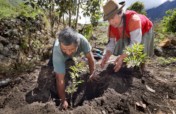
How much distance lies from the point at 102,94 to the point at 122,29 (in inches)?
33.0

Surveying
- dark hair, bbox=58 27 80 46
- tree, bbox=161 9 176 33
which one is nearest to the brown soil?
dark hair, bbox=58 27 80 46

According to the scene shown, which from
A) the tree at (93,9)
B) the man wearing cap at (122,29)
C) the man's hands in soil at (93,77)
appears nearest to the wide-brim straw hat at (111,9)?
the man wearing cap at (122,29)

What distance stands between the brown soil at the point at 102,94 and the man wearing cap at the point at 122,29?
10.8 inches

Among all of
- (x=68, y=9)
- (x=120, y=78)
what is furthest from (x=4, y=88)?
(x=68, y=9)

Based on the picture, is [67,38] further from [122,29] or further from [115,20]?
[122,29]

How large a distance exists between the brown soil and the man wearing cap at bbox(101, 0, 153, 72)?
0.28 meters

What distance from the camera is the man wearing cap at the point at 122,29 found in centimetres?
343

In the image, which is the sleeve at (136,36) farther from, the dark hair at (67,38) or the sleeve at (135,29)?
the dark hair at (67,38)

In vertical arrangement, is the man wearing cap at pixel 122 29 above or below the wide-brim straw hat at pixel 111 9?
below

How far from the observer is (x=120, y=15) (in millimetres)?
3482

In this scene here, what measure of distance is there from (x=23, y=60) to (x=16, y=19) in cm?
184

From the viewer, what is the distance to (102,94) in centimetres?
356

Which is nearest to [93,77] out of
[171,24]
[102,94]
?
[102,94]

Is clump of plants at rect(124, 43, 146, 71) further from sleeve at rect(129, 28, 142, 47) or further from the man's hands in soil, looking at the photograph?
the man's hands in soil
